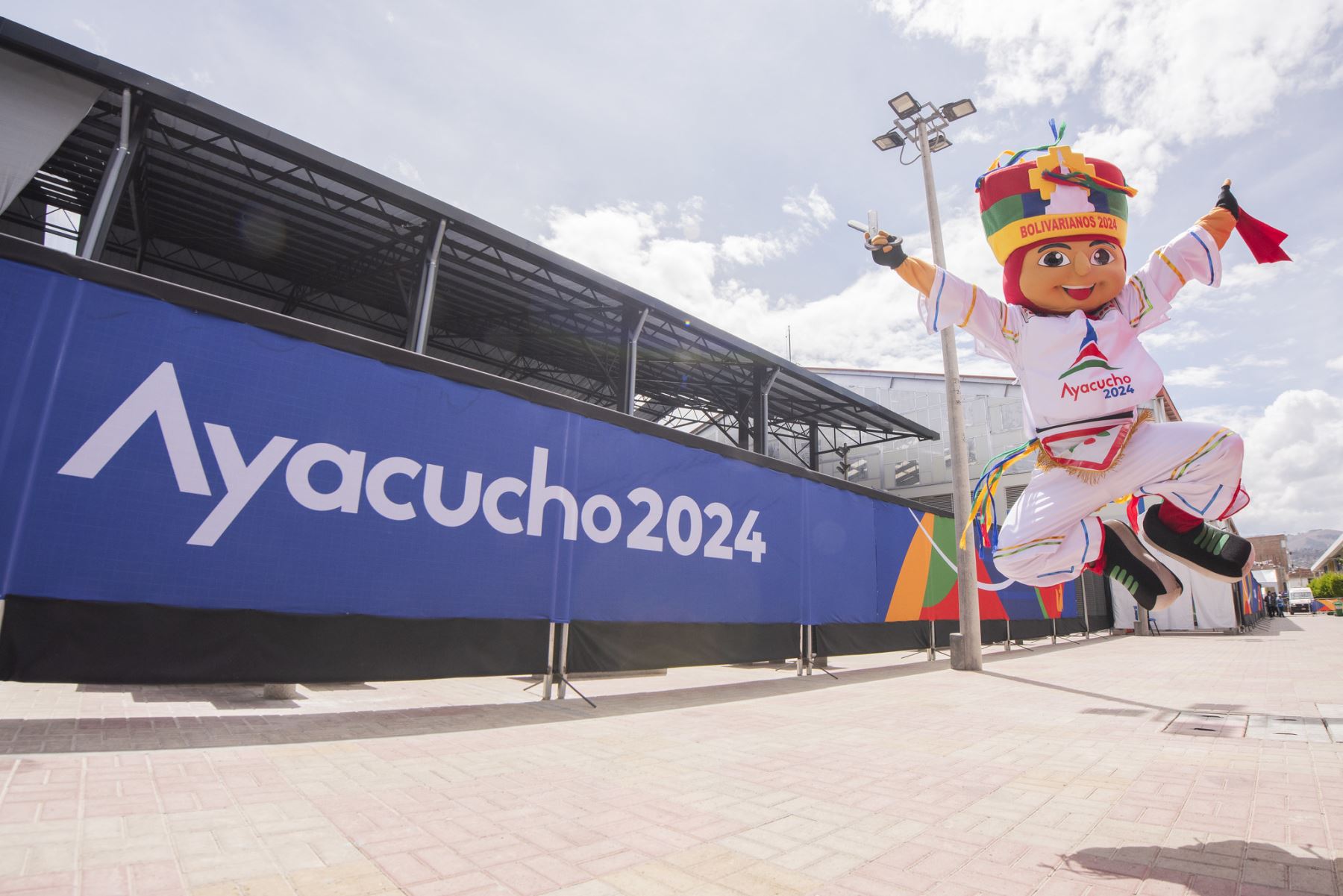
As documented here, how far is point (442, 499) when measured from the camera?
17.7 ft

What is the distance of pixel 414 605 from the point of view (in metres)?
5.18

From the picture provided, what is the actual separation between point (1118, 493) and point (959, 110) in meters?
11.0

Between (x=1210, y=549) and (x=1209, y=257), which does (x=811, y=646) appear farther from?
(x=1209, y=257)

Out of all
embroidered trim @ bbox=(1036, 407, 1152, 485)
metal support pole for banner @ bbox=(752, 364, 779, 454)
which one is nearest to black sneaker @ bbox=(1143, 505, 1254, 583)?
embroidered trim @ bbox=(1036, 407, 1152, 485)

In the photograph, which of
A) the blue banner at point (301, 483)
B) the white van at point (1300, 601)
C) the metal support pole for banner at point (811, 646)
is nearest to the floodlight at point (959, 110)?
the blue banner at point (301, 483)

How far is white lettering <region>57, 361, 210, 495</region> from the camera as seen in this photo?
394 centimetres

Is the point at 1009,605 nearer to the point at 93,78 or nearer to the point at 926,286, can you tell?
the point at 926,286

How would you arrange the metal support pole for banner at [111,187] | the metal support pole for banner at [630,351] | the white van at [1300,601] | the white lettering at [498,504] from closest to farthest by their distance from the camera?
the white lettering at [498,504]
the metal support pole for banner at [111,187]
the metal support pole for banner at [630,351]
the white van at [1300,601]

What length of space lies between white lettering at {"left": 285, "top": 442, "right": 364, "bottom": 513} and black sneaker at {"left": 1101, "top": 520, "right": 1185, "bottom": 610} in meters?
4.94

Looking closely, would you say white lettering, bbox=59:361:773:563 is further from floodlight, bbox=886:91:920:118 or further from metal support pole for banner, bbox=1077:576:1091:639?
metal support pole for banner, bbox=1077:576:1091:639

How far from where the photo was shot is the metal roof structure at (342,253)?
37.1 feet

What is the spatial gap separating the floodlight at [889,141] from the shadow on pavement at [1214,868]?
11.7 m

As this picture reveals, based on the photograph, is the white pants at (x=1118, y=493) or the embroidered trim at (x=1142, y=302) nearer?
the white pants at (x=1118, y=493)

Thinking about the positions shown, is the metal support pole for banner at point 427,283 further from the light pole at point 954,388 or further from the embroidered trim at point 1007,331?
the embroidered trim at point 1007,331
